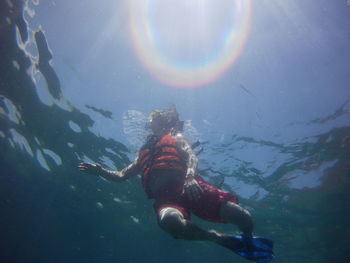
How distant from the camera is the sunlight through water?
25.7 feet

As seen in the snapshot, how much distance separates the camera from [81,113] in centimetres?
1254

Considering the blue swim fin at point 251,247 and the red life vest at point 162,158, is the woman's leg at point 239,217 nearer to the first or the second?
the blue swim fin at point 251,247

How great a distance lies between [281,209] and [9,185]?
83.5ft

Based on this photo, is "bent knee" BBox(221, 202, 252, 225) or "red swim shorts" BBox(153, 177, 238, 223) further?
"red swim shorts" BBox(153, 177, 238, 223)

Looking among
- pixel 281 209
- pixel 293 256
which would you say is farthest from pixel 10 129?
pixel 293 256

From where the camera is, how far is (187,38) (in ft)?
27.9

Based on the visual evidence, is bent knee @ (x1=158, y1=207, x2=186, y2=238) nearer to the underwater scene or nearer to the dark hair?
the underwater scene

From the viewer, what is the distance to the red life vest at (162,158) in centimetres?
493

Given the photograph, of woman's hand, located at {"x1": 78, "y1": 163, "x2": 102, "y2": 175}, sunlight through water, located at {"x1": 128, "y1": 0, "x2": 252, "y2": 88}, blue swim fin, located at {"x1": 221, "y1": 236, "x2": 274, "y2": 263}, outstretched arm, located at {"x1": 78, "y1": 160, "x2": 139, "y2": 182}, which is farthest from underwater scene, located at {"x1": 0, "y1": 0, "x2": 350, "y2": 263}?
woman's hand, located at {"x1": 78, "y1": 163, "x2": 102, "y2": 175}

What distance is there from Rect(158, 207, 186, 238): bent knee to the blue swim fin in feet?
2.36

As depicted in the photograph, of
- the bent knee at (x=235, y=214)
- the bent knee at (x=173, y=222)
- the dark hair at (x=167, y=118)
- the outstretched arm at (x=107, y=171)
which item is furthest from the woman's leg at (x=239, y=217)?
the dark hair at (x=167, y=118)

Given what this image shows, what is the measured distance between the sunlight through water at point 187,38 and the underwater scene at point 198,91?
0.12ft

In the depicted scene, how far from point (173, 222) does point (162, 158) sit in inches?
65.9

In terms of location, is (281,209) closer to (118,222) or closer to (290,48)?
(290,48)
